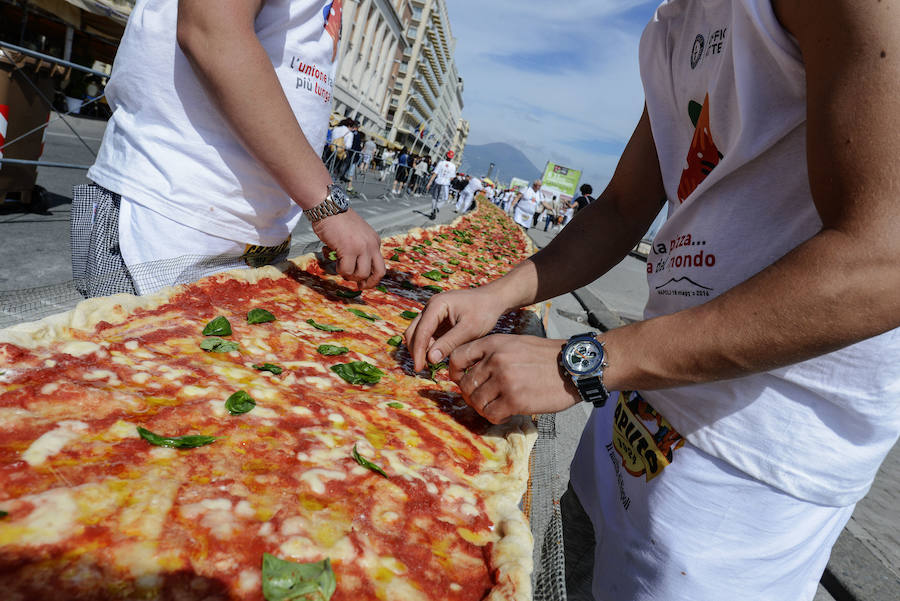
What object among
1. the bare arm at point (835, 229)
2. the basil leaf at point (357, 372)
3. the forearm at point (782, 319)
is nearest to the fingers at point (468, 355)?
the forearm at point (782, 319)

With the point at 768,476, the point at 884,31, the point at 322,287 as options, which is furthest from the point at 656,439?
the point at 322,287

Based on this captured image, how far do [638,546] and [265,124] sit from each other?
7.16 feet

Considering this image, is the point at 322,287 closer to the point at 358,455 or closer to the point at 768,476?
the point at 358,455

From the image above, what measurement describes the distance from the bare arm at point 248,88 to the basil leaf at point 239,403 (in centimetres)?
98

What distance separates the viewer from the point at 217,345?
2.30 m

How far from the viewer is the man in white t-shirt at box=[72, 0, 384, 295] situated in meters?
2.03

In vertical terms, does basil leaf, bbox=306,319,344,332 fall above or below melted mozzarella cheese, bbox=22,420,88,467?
above

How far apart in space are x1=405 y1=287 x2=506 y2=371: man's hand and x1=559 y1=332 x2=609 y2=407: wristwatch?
0.65 meters

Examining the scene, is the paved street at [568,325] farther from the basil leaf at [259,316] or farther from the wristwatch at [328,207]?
the wristwatch at [328,207]

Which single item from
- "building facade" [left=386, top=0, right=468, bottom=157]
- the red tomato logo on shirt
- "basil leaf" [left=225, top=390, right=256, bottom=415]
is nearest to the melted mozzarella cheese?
"basil leaf" [left=225, top=390, right=256, bottom=415]

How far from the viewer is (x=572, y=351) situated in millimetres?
1569

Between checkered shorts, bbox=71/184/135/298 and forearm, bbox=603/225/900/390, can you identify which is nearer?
forearm, bbox=603/225/900/390

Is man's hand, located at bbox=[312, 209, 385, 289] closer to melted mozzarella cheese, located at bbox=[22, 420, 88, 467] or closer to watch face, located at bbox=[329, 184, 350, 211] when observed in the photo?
watch face, located at bbox=[329, 184, 350, 211]

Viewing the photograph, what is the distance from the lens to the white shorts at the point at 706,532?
1634mm
